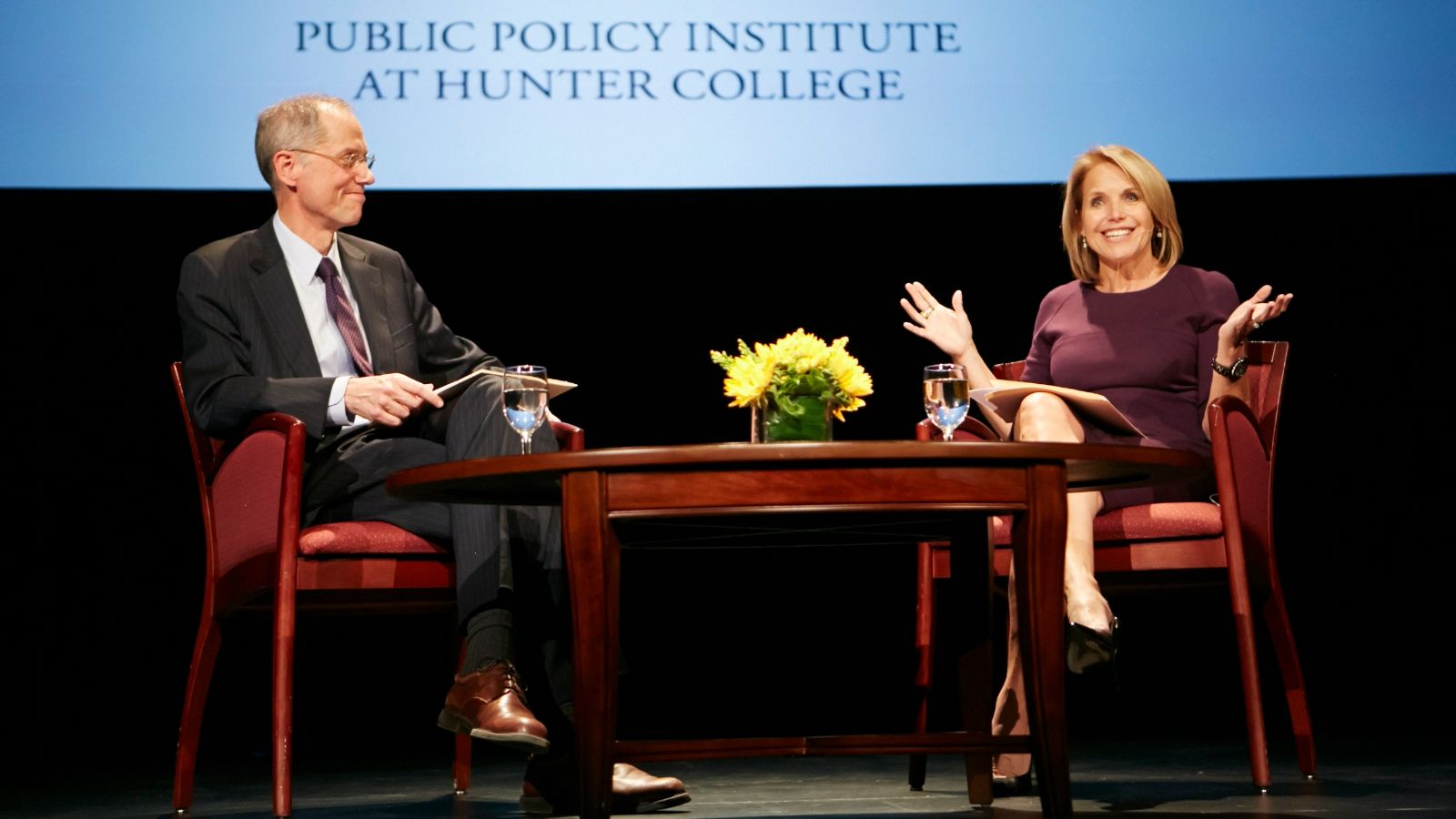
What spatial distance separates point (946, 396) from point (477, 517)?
0.71 metres

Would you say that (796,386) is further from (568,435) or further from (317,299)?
(317,299)

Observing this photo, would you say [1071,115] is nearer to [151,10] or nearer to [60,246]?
[151,10]

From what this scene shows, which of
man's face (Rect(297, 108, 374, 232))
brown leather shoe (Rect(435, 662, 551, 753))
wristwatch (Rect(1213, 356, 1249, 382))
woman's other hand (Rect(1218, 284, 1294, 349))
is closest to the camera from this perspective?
brown leather shoe (Rect(435, 662, 551, 753))

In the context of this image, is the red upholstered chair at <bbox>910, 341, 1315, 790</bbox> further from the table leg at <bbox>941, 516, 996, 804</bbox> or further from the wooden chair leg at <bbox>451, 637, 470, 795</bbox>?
the wooden chair leg at <bbox>451, 637, 470, 795</bbox>

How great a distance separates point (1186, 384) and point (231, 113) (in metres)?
2.18

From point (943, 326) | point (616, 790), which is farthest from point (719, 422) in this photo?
point (616, 790)

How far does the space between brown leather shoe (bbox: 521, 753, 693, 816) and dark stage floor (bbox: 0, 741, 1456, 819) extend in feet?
0.11

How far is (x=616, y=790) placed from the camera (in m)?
2.14

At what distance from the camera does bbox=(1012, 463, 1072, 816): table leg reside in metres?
1.62

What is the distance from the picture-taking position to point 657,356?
3.80 meters

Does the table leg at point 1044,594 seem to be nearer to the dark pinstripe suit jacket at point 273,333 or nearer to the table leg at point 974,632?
the table leg at point 974,632

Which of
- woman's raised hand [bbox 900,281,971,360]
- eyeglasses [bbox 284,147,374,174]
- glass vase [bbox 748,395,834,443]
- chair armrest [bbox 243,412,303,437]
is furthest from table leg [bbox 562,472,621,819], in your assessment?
eyeglasses [bbox 284,147,374,174]

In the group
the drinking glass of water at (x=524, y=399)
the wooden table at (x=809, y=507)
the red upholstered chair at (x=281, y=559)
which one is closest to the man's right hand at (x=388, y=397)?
the red upholstered chair at (x=281, y=559)

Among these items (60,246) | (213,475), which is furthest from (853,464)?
(60,246)
